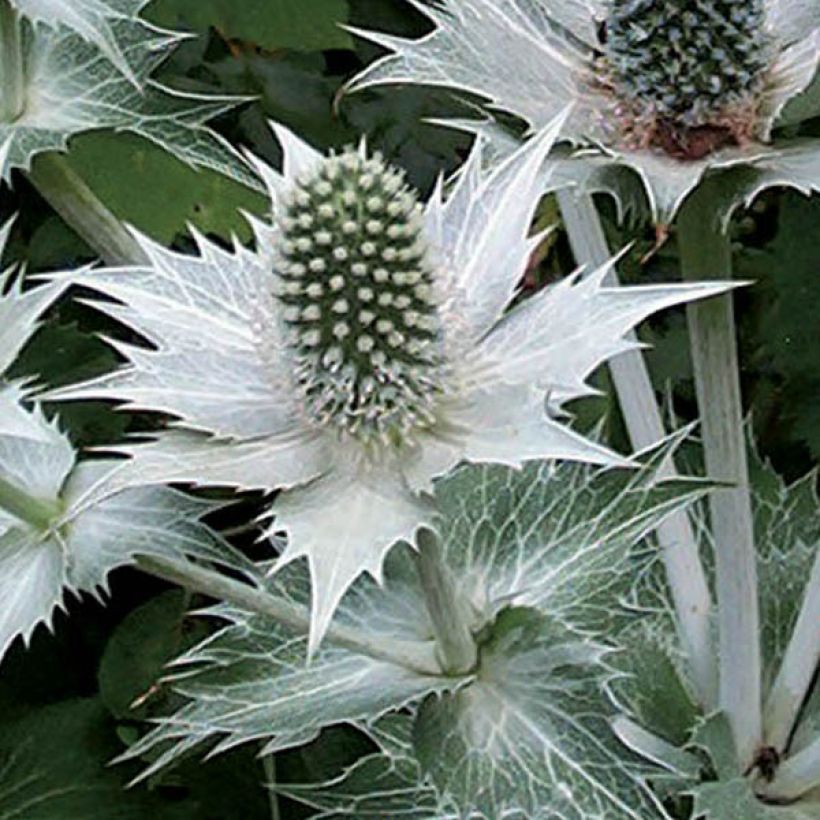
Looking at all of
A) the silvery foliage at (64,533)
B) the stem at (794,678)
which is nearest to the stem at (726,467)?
the stem at (794,678)

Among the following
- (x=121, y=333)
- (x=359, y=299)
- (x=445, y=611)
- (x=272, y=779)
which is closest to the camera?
(x=359, y=299)

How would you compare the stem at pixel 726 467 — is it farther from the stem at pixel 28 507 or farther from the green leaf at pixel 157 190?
the green leaf at pixel 157 190

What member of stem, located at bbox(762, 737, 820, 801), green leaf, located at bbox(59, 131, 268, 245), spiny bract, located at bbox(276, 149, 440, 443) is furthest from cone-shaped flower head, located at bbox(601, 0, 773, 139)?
green leaf, located at bbox(59, 131, 268, 245)

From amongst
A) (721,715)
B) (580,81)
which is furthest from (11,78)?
(721,715)

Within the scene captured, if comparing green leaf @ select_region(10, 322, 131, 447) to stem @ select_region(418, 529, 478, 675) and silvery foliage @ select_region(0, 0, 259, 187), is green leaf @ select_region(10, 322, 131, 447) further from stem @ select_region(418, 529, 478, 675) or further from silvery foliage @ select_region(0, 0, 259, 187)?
stem @ select_region(418, 529, 478, 675)

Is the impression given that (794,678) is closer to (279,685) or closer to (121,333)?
(279,685)
